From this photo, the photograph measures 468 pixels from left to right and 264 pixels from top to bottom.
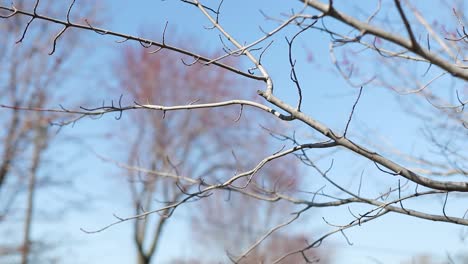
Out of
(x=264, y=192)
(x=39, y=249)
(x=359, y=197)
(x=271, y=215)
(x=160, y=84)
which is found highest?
(x=160, y=84)

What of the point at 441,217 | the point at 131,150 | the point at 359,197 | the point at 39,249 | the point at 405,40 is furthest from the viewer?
the point at 131,150

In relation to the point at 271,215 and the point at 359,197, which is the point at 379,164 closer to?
the point at 359,197

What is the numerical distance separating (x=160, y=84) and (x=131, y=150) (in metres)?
1.91

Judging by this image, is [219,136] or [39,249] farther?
[219,136]

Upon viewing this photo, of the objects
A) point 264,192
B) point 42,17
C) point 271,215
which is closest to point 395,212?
point 264,192

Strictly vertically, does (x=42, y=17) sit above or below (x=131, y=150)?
below

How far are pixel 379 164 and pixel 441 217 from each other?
1.79 ft

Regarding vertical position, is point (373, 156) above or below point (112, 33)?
below

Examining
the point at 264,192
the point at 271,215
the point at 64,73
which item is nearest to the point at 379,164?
the point at 264,192

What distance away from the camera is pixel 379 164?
2.14 m

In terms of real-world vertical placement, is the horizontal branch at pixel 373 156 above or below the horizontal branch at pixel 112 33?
below

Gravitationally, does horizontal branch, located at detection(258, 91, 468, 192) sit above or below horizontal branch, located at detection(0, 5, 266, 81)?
below

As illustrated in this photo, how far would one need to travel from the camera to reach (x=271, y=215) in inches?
581

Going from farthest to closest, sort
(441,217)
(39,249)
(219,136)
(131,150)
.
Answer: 1. (219,136)
2. (131,150)
3. (39,249)
4. (441,217)
